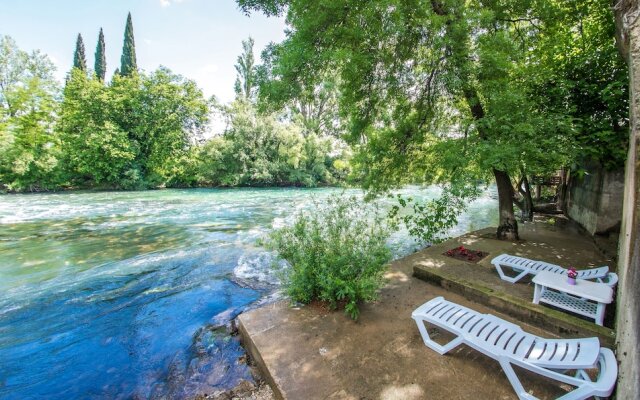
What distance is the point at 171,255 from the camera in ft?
24.3

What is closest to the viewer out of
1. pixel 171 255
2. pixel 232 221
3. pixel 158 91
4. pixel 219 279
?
pixel 219 279

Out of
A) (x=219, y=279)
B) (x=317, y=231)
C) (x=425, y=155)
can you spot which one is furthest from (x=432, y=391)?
(x=425, y=155)

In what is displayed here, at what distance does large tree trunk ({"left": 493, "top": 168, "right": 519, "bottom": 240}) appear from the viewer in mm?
6543

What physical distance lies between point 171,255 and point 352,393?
660 cm

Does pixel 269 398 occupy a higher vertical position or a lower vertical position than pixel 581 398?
lower

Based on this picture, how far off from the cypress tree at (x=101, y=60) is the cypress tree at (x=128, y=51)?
8.10 feet

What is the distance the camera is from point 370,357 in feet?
8.71

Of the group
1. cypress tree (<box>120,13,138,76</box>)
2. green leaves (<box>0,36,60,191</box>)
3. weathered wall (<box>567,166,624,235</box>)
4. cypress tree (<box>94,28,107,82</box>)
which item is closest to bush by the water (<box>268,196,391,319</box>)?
weathered wall (<box>567,166,624,235</box>)

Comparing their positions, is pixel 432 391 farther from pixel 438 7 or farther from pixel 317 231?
pixel 438 7

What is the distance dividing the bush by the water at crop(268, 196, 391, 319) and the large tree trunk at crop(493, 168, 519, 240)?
4256 millimetres

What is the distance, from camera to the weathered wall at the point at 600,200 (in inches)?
239

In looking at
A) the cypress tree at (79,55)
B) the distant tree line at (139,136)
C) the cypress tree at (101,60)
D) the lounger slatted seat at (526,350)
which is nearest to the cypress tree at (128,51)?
the cypress tree at (101,60)

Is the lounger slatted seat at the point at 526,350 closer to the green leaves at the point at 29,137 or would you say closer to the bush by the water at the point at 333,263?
the bush by the water at the point at 333,263

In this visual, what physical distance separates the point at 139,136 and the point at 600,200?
109 ft
